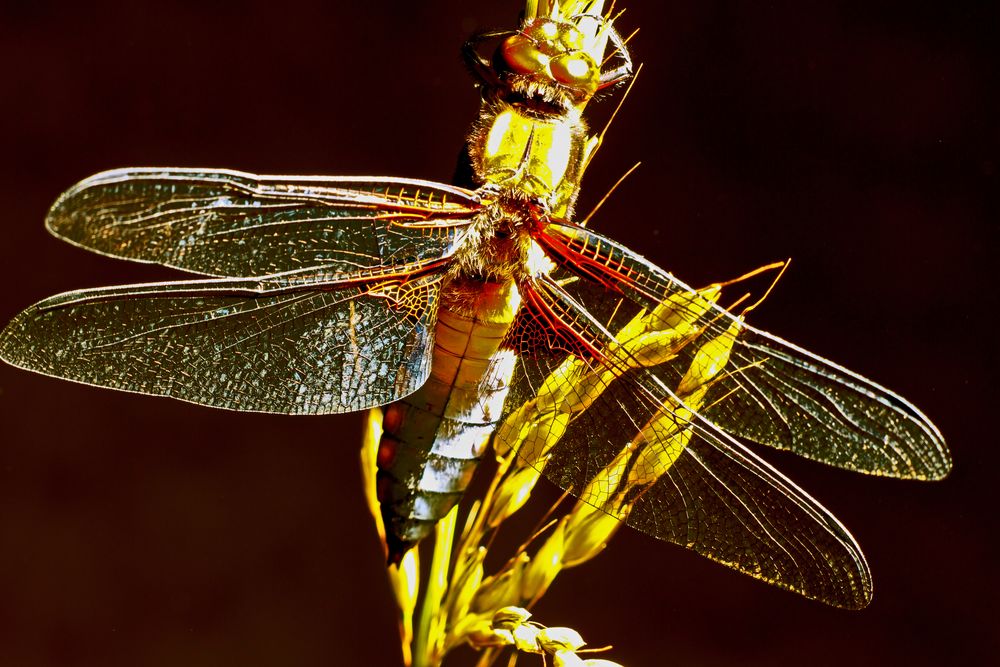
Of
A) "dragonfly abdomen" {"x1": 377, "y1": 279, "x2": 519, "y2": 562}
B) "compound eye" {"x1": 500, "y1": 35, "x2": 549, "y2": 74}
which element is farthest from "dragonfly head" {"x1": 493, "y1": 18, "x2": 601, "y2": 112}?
"dragonfly abdomen" {"x1": 377, "y1": 279, "x2": 519, "y2": 562}

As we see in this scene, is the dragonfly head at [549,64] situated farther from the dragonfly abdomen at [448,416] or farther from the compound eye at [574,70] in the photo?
the dragonfly abdomen at [448,416]

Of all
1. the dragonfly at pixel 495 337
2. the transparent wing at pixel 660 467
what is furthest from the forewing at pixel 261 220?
the transparent wing at pixel 660 467

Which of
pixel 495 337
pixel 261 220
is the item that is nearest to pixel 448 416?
pixel 495 337

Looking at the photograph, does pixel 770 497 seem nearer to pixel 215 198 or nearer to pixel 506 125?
pixel 506 125

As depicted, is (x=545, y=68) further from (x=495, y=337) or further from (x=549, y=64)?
(x=495, y=337)

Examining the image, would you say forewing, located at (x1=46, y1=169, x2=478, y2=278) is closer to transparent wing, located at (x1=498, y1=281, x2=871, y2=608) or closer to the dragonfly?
the dragonfly

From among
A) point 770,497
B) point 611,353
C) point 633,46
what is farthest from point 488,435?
point 633,46
